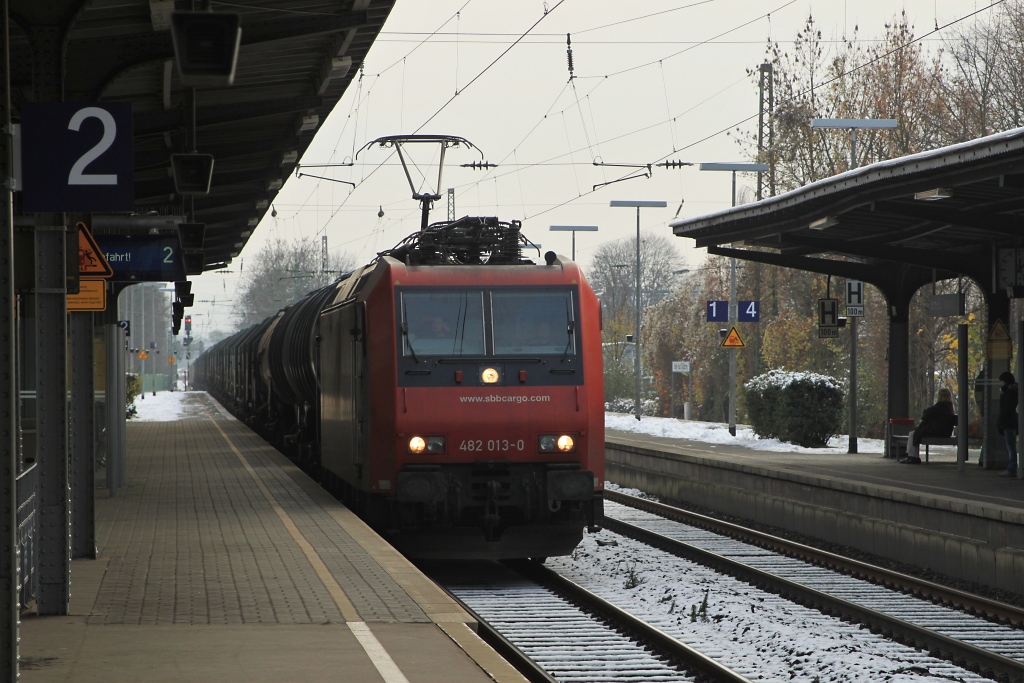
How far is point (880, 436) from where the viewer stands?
119 feet

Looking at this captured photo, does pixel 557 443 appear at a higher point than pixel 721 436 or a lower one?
higher

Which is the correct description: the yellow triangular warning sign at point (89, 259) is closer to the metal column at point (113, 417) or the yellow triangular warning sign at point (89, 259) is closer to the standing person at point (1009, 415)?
the metal column at point (113, 417)

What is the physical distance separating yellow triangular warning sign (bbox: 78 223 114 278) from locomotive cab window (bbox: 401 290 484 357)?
9.00 ft

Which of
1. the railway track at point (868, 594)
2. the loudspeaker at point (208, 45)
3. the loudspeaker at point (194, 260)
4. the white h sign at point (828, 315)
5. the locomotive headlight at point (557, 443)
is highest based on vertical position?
the loudspeaker at point (194, 260)

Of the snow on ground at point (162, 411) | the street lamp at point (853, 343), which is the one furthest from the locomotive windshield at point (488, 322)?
the snow on ground at point (162, 411)

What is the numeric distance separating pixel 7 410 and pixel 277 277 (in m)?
83.6

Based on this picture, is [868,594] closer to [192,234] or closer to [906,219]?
[906,219]

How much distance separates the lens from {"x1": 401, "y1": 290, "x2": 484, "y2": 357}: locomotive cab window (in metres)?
12.0

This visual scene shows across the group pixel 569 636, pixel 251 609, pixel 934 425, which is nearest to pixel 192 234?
pixel 569 636

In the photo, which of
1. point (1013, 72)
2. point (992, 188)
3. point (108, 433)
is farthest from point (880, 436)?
point (108, 433)

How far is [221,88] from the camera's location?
12.8 m

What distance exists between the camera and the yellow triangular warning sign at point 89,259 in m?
10.6

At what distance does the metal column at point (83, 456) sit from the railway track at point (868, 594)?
6056 millimetres

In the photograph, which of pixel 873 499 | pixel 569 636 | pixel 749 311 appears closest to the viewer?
pixel 569 636
